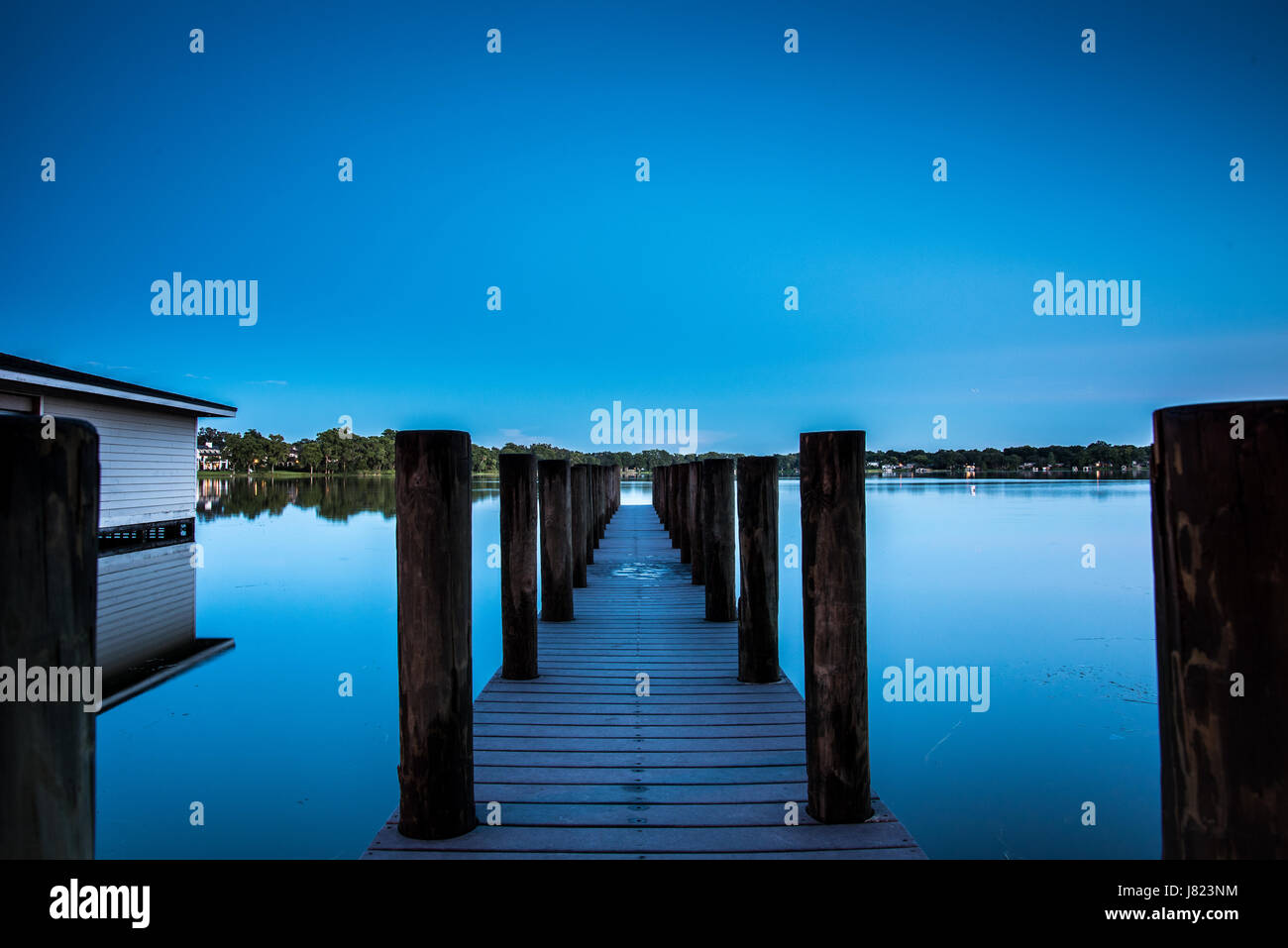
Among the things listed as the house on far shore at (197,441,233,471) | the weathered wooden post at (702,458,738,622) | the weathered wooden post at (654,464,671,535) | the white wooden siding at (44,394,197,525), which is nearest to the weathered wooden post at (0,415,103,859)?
the weathered wooden post at (702,458,738,622)

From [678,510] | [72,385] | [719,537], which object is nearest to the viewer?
[719,537]

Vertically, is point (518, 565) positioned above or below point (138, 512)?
below

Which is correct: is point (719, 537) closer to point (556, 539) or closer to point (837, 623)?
point (556, 539)

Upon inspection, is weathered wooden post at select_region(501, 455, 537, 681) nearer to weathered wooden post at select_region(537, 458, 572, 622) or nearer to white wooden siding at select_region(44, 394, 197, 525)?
weathered wooden post at select_region(537, 458, 572, 622)

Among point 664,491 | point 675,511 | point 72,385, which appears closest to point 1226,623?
point 675,511

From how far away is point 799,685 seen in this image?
31.2 ft

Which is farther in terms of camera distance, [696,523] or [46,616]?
[696,523]

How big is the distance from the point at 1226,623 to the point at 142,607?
17.7 metres

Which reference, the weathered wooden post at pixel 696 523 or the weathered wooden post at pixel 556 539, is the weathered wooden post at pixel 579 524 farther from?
the weathered wooden post at pixel 696 523

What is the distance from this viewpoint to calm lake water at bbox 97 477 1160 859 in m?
5.88

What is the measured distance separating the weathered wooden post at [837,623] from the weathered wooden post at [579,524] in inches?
257

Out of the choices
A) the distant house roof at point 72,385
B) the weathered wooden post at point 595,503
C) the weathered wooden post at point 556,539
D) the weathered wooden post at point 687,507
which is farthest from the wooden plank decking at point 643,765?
the distant house roof at point 72,385
